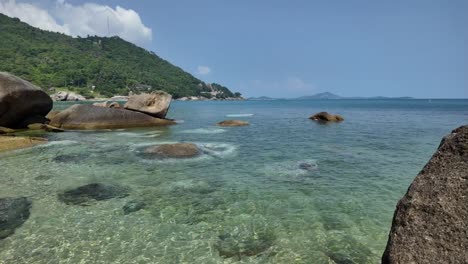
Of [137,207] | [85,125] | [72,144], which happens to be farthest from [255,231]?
[85,125]

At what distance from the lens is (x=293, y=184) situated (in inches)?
563

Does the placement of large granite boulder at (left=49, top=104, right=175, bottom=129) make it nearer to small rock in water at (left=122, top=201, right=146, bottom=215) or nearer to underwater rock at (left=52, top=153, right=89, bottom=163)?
underwater rock at (left=52, top=153, right=89, bottom=163)

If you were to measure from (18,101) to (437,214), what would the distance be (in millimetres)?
34347

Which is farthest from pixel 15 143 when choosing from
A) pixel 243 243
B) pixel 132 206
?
pixel 243 243

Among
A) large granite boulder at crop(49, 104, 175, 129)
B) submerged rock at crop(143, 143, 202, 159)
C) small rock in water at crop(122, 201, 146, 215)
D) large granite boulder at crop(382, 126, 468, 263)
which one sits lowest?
small rock in water at crop(122, 201, 146, 215)

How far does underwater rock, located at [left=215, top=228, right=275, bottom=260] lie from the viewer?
27.4 ft

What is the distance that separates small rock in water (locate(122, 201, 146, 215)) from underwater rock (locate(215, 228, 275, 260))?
366 cm

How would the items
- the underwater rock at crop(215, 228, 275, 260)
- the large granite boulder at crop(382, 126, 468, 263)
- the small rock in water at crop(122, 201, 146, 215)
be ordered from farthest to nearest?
the small rock in water at crop(122, 201, 146, 215)
the underwater rock at crop(215, 228, 275, 260)
the large granite boulder at crop(382, 126, 468, 263)

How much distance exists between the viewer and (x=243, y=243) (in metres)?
8.84

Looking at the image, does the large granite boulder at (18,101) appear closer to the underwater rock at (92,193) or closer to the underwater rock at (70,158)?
the underwater rock at (70,158)

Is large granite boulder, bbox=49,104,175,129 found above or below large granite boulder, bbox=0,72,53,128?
below

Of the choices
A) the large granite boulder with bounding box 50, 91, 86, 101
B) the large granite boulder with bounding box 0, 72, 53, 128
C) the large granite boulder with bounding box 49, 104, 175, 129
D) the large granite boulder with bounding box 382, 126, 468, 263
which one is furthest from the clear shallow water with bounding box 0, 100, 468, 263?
the large granite boulder with bounding box 50, 91, 86, 101

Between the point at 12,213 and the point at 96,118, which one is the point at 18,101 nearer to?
the point at 96,118

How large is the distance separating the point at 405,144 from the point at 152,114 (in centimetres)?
Answer: 2734
